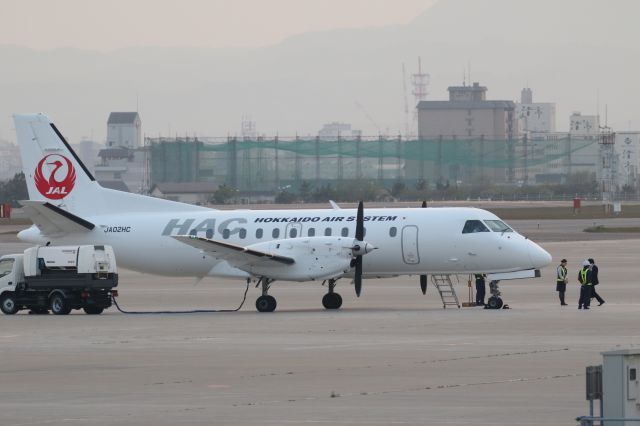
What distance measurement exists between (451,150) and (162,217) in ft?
486

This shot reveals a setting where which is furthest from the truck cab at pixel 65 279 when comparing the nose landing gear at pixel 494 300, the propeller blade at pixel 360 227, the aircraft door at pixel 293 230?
the nose landing gear at pixel 494 300

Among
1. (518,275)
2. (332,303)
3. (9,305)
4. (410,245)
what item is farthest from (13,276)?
(518,275)

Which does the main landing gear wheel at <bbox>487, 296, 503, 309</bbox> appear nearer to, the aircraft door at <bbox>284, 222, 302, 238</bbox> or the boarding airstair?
the boarding airstair

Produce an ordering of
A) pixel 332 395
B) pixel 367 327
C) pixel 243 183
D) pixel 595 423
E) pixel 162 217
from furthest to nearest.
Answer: pixel 243 183 < pixel 162 217 < pixel 367 327 < pixel 332 395 < pixel 595 423

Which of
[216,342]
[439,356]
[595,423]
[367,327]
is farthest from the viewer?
[367,327]

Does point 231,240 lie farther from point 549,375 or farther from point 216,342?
point 549,375

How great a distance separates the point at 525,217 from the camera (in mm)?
114688

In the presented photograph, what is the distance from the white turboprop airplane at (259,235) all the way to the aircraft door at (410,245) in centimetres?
3

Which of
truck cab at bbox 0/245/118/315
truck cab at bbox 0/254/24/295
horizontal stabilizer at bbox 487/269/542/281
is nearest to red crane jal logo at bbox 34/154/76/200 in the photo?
truck cab at bbox 0/254/24/295

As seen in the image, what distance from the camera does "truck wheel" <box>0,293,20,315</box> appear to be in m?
37.0

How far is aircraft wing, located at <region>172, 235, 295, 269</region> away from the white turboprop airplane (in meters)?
0.04

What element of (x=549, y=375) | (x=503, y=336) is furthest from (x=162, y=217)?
(x=549, y=375)

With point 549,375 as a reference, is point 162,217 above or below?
above

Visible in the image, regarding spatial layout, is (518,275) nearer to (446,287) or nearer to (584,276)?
(584,276)
